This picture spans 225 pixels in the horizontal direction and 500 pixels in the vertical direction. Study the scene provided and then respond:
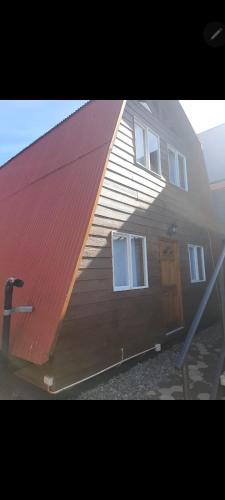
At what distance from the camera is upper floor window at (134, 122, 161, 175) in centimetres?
549

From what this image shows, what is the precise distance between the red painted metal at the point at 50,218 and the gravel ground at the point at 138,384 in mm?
611

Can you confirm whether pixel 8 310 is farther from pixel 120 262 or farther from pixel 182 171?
pixel 182 171

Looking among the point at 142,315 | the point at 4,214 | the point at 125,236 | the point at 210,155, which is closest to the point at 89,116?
the point at 125,236

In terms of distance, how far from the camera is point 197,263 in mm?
→ 7461

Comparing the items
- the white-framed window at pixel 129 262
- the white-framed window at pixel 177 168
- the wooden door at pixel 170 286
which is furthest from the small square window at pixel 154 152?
the white-framed window at pixel 129 262

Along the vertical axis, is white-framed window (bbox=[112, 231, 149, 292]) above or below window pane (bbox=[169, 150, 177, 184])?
below

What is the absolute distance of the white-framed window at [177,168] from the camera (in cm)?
693
